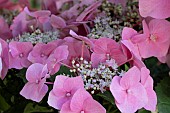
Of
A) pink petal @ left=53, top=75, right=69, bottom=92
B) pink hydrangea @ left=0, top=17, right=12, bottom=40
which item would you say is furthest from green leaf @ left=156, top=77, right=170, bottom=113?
pink hydrangea @ left=0, top=17, right=12, bottom=40

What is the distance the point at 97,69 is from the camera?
0.53 metres

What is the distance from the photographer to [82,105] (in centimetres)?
50

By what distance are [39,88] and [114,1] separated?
0.75ft

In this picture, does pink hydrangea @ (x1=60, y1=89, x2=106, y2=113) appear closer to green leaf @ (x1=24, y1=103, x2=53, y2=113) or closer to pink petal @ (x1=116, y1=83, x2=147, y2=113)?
pink petal @ (x1=116, y1=83, x2=147, y2=113)

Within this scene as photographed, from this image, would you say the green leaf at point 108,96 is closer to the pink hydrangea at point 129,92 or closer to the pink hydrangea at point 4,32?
the pink hydrangea at point 129,92

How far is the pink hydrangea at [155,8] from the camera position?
0.56 m

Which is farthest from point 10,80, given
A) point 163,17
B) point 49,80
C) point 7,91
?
point 163,17

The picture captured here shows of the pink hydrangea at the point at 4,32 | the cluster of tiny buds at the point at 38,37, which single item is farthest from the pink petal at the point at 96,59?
the pink hydrangea at the point at 4,32

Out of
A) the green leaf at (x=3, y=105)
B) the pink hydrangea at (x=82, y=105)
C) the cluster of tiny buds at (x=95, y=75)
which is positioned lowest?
the green leaf at (x=3, y=105)

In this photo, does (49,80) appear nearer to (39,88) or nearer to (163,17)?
(39,88)

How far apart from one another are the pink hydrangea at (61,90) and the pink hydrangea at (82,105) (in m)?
0.01

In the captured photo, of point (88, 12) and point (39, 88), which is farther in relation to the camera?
point (88, 12)

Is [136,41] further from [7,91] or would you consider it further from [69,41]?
[7,91]

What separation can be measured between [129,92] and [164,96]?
107 mm
